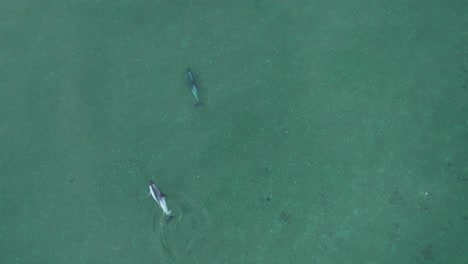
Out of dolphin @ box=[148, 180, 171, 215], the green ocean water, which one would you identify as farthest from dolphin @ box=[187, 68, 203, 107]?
dolphin @ box=[148, 180, 171, 215]

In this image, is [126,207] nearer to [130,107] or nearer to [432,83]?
[130,107]

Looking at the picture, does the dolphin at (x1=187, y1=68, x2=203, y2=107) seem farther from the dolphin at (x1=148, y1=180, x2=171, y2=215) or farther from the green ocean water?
the dolphin at (x1=148, y1=180, x2=171, y2=215)

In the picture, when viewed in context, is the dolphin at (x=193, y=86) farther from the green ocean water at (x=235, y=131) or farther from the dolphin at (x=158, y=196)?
the dolphin at (x=158, y=196)

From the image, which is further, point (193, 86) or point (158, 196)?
point (193, 86)

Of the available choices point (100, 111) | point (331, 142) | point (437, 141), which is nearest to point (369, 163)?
point (331, 142)

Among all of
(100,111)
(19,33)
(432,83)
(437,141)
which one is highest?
(19,33)

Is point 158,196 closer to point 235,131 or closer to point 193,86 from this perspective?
point 235,131

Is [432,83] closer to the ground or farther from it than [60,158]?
closer to the ground

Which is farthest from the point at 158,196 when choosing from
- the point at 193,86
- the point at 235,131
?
the point at 193,86
